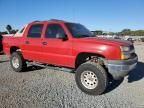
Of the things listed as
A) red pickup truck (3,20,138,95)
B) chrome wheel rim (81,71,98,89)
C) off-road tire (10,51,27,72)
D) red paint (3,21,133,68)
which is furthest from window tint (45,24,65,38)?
off-road tire (10,51,27,72)

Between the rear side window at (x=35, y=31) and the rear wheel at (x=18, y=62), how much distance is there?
1078 millimetres

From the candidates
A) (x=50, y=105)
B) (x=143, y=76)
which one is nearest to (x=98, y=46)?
(x=50, y=105)

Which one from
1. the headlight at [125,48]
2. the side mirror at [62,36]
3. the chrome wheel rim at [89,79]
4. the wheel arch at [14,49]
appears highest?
the side mirror at [62,36]

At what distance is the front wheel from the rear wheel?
121 inches

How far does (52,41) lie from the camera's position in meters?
6.75

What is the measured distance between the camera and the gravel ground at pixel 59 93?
194 inches

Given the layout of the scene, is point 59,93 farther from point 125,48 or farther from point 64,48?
point 125,48

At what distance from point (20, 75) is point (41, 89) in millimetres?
2080

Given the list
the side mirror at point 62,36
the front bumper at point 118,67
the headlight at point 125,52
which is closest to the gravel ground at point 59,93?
the front bumper at point 118,67

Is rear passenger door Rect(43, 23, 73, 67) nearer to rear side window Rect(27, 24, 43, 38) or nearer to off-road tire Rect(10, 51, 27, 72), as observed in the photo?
rear side window Rect(27, 24, 43, 38)

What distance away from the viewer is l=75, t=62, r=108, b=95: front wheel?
5586 millimetres

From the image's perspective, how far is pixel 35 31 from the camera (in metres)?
7.57

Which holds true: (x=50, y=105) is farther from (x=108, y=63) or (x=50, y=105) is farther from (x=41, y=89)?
(x=108, y=63)

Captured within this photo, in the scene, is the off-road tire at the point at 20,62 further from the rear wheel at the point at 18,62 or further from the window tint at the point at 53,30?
the window tint at the point at 53,30
